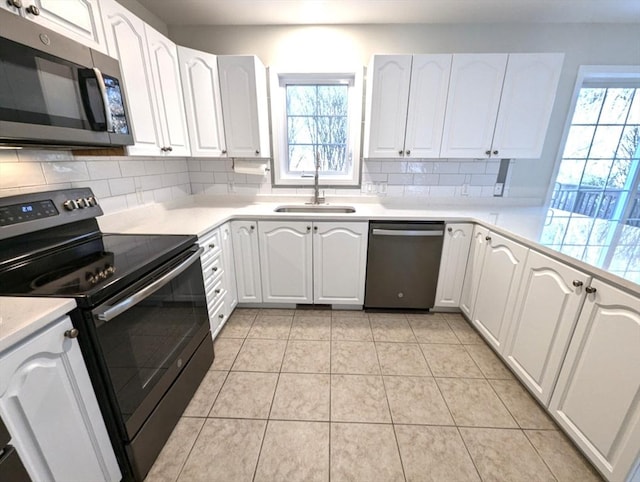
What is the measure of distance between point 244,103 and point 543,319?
247cm

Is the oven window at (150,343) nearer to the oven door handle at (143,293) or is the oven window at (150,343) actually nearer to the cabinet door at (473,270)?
the oven door handle at (143,293)

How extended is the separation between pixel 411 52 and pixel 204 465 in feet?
10.2

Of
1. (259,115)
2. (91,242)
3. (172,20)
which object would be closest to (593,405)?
(91,242)

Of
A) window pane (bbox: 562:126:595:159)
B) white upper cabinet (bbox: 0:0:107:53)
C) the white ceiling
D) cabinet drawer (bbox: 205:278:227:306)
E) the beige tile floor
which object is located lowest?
the beige tile floor

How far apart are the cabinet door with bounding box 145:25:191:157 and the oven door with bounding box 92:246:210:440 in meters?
0.88

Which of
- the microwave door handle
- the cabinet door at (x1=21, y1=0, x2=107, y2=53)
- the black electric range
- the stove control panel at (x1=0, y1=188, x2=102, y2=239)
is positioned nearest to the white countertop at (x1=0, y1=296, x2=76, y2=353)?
the black electric range

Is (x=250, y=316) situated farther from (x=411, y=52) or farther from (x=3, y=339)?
(x=411, y=52)

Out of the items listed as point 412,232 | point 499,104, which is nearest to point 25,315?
point 412,232

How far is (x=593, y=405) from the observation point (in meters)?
Result: 1.14

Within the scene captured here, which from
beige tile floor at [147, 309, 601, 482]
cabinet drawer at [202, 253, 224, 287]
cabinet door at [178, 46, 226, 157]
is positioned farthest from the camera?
cabinet door at [178, 46, 226, 157]

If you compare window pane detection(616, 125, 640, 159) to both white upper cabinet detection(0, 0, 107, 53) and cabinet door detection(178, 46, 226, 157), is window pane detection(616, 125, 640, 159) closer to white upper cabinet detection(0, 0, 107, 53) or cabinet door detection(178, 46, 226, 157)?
cabinet door detection(178, 46, 226, 157)

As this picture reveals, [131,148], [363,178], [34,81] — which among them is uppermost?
[34,81]

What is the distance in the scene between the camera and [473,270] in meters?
2.12

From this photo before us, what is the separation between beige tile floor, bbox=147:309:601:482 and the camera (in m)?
1.22
